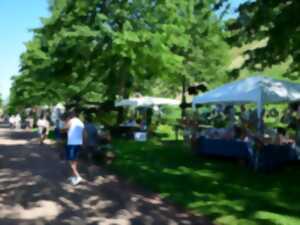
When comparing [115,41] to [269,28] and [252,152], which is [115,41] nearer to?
[269,28]

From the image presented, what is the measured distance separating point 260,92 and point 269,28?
5.89ft

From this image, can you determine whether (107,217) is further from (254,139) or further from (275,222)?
(254,139)

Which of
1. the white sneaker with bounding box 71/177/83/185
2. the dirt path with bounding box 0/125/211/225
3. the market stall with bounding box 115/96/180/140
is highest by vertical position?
the market stall with bounding box 115/96/180/140

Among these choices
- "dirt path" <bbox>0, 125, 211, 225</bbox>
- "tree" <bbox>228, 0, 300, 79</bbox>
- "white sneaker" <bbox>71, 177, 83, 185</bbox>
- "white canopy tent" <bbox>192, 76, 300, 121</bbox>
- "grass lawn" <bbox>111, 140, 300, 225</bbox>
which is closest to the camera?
"dirt path" <bbox>0, 125, 211, 225</bbox>

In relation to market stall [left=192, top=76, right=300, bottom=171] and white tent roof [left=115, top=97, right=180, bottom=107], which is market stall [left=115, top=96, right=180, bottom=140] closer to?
white tent roof [left=115, top=97, right=180, bottom=107]

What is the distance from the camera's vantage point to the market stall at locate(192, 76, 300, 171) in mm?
12883

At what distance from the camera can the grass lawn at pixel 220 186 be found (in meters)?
8.05

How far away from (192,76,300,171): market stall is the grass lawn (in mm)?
345

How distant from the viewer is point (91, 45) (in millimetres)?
25234

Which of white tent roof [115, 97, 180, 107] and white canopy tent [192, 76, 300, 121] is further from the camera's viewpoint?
white tent roof [115, 97, 180, 107]

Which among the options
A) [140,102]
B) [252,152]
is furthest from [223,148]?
[140,102]

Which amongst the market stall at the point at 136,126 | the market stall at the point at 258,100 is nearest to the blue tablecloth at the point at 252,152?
the market stall at the point at 258,100

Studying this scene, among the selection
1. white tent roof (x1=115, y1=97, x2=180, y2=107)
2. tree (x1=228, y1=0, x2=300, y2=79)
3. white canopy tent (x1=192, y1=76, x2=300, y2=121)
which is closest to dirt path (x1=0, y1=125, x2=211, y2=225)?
white canopy tent (x1=192, y1=76, x2=300, y2=121)

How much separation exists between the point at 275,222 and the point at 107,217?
8.01ft
